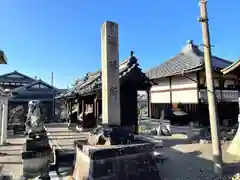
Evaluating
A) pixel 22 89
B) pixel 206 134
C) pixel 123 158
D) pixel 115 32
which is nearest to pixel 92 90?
pixel 115 32

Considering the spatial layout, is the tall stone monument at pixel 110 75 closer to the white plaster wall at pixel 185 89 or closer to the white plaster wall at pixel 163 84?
the white plaster wall at pixel 185 89

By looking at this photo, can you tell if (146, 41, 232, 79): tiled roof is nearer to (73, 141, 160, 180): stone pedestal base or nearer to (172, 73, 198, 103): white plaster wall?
(172, 73, 198, 103): white plaster wall

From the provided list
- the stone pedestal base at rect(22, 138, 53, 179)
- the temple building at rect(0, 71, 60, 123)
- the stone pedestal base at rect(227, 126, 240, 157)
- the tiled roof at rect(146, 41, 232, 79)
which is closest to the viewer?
the stone pedestal base at rect(22, 138, 53, 179)

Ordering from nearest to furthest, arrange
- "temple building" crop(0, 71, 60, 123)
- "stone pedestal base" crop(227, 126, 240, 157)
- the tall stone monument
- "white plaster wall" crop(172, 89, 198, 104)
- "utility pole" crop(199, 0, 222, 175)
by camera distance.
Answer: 1. the tall stone monument
2. "utility pole" crop(199, 0, 222, 175)
3. "stone pedestal base" crop(227, 126, 240, 157)
4. "white plaster wall" crop(172, 89, 198, 104)
5. "temple building" crop(0, 71, 60, 123)

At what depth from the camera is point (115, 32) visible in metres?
6.02

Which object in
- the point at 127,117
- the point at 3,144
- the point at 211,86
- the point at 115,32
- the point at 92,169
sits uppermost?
the point at 115,32

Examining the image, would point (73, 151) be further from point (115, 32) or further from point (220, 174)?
point (220, 174)

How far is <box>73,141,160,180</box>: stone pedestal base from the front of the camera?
469 cm

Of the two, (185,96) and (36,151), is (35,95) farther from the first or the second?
(36,151)

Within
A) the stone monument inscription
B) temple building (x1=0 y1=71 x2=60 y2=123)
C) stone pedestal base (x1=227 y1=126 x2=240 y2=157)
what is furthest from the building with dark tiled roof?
temple building (x1=0 y1=71 x2=60 y2=123)

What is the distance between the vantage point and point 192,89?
1325cm

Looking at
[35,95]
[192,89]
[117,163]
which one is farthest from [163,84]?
[35,95]

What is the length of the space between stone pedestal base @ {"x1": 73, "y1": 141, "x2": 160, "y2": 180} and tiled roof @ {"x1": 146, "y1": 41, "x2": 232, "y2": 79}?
28.3ft

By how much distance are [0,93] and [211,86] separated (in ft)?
34.8
